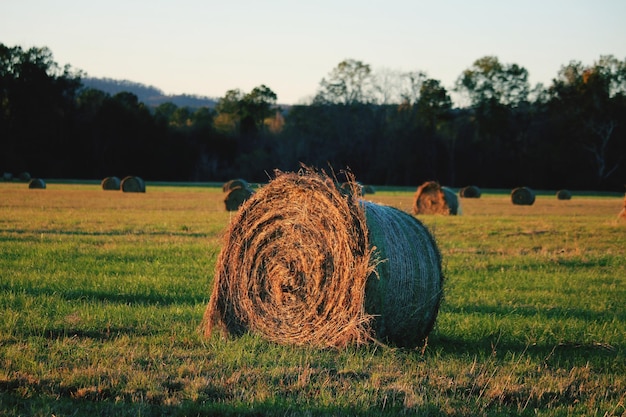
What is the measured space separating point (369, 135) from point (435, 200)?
53411mm

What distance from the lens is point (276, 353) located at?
7164 millimetres

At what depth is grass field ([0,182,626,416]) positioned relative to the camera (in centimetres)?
561

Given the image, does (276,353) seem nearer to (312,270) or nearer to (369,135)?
(312,270)

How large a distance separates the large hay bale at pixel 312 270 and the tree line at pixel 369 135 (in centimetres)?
6410

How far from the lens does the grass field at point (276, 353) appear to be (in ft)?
18.4

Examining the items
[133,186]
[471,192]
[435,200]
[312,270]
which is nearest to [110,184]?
[133,186]

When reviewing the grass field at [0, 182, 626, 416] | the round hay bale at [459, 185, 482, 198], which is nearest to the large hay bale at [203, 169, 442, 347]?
the grass field at [0, 182, 626, 416]

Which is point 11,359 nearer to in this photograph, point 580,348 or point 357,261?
point 357,261

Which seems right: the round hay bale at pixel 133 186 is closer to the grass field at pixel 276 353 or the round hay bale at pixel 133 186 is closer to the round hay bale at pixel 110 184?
the round hay bale at pixel 110 184

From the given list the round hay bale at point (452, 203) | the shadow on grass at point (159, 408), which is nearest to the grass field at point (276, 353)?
the shadow on grass at point (159, 408)

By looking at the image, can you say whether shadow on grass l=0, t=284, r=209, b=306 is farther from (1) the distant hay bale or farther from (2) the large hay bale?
(1) the distant hay bale

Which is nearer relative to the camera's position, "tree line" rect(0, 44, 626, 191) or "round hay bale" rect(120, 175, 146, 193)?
"round hay bale" rect(120, 175, 146, 193)

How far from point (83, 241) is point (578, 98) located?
70.4 metres

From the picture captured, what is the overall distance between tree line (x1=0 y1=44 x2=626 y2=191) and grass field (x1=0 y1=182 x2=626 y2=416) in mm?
61157
